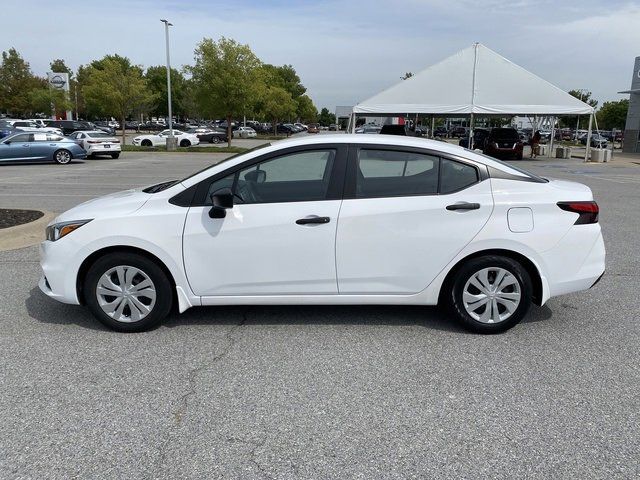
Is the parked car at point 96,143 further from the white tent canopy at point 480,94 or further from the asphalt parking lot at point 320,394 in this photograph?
the asphalt parking lot at point 320,394

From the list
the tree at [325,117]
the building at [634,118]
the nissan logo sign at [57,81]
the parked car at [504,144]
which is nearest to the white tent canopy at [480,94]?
the parked car at [504,144]

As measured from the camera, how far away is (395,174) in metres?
4.41

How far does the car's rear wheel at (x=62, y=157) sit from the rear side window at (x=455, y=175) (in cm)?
2173

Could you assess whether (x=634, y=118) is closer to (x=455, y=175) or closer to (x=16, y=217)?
(x=455, y=175)

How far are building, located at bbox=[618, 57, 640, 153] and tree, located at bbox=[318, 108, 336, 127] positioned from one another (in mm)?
94243

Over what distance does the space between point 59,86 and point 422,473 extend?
208ft

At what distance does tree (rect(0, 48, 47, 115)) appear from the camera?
62344 millimetres

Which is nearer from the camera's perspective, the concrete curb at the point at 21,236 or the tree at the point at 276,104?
the concrete curb at the point at 21,236

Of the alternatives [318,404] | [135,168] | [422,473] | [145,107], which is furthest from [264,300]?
[145,107]

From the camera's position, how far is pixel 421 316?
4773mm

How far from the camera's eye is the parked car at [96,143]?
82.4ft

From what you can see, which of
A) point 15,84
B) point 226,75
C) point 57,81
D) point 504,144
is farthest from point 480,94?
point 15,84

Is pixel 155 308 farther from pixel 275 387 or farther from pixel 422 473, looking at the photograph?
pixel 422 473

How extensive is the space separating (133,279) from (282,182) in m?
1.46
